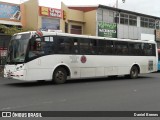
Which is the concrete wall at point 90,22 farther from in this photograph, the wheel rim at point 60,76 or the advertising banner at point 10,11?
the wheel rim at point 60,76

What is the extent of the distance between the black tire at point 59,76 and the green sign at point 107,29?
22654mm

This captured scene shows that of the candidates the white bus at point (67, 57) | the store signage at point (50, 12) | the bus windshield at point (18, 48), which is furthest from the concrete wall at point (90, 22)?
the bus windshield at point (18, 48)

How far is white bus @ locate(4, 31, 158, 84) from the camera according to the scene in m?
15.2

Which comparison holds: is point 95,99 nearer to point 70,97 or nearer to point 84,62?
point 70,97

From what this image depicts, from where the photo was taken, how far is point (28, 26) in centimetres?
3238

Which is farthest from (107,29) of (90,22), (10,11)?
(10,11)

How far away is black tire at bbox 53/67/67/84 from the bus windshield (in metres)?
2.10

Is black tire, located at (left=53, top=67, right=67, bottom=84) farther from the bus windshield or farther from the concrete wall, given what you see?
the concrete wall

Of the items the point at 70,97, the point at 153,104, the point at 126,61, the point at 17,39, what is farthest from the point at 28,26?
the point at 153,104

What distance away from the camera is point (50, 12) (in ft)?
106

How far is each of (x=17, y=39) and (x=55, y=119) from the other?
29.6 feet

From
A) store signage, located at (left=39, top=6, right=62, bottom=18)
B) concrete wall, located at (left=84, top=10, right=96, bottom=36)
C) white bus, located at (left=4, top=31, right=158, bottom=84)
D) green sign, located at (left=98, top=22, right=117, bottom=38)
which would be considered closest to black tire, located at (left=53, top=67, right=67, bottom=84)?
white bus, located at (left=4, top=31, right=158, bottom=84)

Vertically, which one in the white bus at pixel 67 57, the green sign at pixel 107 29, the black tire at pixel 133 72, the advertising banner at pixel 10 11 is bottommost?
the black tire at pixel 133 72

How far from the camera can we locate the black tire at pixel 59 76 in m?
16.3
